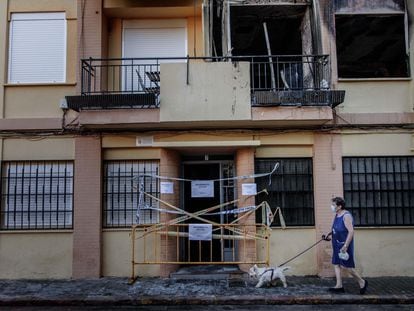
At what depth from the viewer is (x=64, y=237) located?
9.85 metres

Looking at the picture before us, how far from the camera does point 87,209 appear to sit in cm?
984

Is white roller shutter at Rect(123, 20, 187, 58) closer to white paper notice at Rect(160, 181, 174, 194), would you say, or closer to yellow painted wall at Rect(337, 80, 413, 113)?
white paper notice at Rect(160, 181, 174, 194)

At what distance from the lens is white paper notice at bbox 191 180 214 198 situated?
10305 millimetres

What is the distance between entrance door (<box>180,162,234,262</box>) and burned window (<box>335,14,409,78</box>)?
4.16 m

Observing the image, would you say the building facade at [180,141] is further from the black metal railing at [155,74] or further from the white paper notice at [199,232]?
the white paper notice at [199,232]

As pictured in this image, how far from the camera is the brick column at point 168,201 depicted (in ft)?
31.8

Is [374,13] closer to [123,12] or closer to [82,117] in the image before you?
[123,12]

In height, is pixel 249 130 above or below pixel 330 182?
above

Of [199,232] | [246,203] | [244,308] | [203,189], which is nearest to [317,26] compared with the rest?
[246,203]

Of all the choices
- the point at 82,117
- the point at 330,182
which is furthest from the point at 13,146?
the point at 330,182

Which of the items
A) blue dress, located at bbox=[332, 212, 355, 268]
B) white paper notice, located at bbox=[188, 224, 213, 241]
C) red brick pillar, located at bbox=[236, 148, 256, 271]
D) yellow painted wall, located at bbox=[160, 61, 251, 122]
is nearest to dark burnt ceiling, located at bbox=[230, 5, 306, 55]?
yellow painted wall, located at bbox=[160, 61, 251, 122]

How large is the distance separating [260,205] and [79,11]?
6.24 meters

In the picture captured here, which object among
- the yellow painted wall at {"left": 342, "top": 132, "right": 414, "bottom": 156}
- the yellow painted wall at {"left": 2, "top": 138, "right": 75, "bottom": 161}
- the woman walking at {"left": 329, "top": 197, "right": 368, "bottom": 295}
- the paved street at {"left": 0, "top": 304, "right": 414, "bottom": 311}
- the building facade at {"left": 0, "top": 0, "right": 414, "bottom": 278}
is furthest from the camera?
the yellow painted wall at {"left": 2, "top": 138, "right": 75, "bottom": 161}

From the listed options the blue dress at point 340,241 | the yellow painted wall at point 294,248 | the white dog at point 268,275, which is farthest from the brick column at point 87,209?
the blue dress at point 340,241
